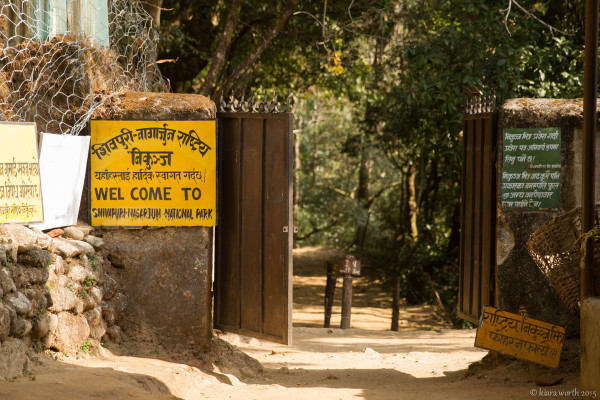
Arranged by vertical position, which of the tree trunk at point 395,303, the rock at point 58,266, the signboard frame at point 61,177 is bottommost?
the tree trunk at point 395,303

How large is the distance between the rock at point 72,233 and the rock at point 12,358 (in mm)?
1270

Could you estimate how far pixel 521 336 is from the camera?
5680mm

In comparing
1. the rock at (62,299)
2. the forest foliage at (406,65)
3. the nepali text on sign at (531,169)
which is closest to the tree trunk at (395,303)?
the forest foliage at (406,65)

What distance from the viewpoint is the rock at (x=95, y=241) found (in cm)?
575

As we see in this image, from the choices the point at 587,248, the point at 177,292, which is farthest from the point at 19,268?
the point at 587,248

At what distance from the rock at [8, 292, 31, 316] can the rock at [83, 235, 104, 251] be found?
1.19 meters

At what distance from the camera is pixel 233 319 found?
6.44 metres

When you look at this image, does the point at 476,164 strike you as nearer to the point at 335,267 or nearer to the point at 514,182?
the point at 514,182

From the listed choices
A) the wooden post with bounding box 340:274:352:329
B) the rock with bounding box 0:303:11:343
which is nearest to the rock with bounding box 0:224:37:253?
the rock with bounding box 0:303:11:343

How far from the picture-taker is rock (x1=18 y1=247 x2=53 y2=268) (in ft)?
15.6

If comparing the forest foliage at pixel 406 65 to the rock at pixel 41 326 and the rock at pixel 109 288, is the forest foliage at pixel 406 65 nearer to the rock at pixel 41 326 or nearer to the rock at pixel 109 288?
the rock at pixel 109 288

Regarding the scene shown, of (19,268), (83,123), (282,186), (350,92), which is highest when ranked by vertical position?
(350,92)

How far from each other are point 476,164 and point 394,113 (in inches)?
251

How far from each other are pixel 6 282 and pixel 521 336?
4004 millimetres
